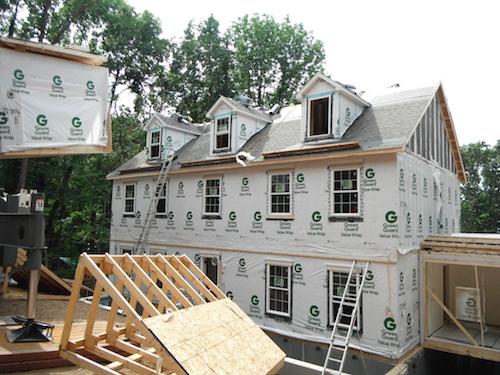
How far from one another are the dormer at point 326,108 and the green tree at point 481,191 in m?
25.1

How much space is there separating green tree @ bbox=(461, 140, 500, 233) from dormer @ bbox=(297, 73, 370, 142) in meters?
25.1

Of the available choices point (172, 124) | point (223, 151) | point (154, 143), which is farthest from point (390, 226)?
point (154, 143)

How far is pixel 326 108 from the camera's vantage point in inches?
540

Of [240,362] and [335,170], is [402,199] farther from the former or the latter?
[240,362]

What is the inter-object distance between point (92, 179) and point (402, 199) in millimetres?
21504

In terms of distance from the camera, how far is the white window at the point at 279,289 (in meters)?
13.1

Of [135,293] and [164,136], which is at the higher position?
[164,136]

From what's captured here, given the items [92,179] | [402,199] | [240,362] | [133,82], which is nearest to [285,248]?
[402,199]

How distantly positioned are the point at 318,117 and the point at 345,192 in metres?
3.19

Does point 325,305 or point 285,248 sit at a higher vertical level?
point 285,248

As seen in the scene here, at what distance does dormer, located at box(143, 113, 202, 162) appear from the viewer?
18.8 meters

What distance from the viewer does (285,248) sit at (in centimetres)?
1330

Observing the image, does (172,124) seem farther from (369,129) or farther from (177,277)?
(177,277)

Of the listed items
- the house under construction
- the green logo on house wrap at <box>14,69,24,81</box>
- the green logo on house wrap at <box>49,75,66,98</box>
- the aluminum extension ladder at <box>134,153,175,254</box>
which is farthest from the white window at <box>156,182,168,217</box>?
the green logo on house wrap at <box>14,69,24,81</box>
